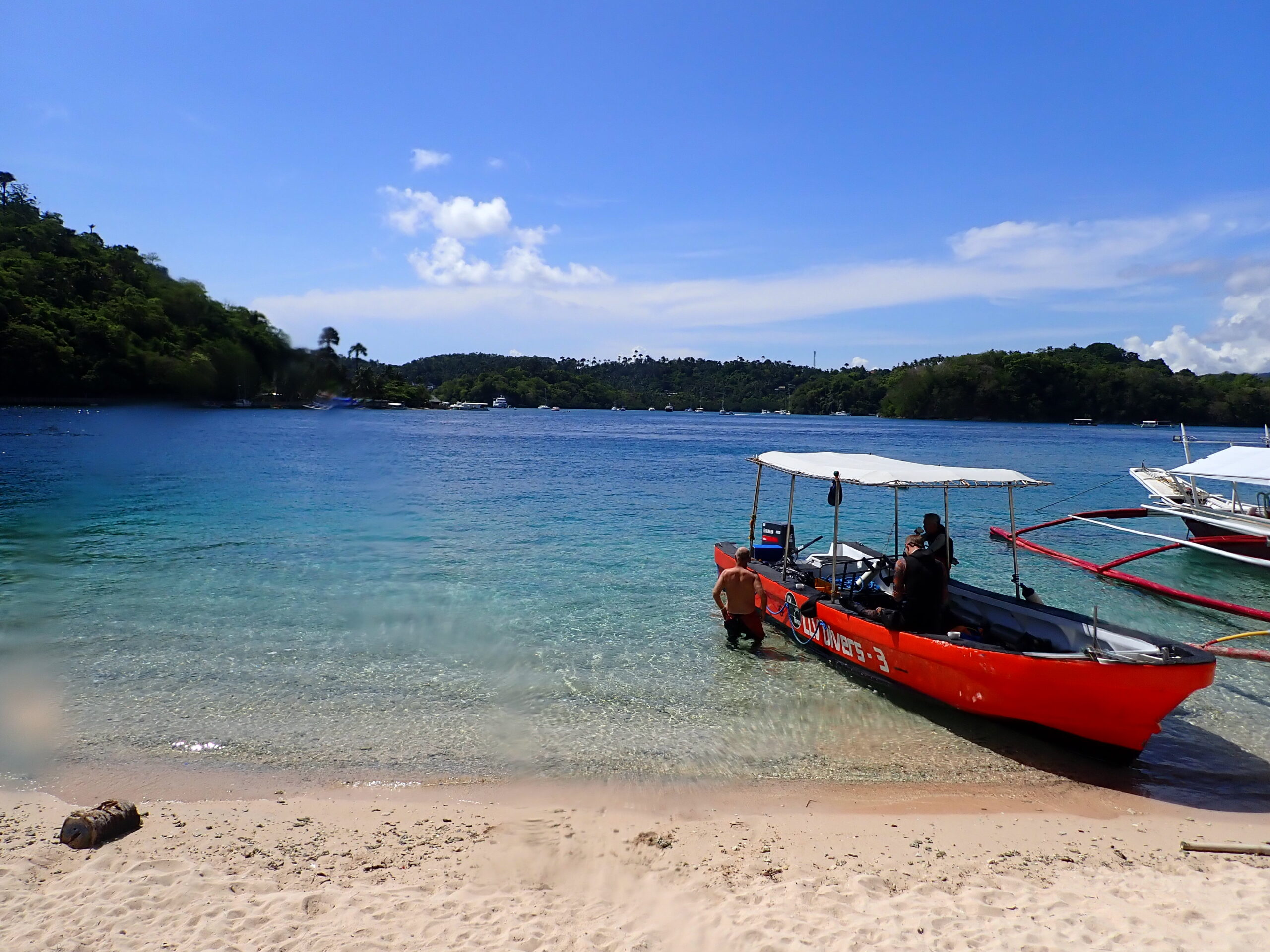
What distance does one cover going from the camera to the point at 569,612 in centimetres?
1231

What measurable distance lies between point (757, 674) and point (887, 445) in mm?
66256

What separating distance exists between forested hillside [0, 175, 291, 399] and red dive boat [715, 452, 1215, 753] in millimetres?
10540

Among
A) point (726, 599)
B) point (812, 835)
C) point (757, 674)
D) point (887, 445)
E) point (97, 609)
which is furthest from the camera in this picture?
point (887, 445)

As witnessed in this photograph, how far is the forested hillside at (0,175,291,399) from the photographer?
69.9ft

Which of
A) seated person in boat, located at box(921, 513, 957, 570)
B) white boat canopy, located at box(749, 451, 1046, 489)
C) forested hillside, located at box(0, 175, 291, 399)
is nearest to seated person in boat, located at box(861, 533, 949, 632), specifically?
seated person in boat, located at box(921, 513, 957, 570)

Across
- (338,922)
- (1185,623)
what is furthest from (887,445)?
(338,922)

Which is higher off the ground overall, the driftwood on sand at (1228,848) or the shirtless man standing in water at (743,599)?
the shirtless man standing in water at (743,599)

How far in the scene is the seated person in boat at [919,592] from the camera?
8.12m

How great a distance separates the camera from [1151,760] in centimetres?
727

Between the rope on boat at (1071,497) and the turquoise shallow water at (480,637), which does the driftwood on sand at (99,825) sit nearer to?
the turquoise shallow water at (480,637)

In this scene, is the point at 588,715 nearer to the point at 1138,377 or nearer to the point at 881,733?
the point at 881,733

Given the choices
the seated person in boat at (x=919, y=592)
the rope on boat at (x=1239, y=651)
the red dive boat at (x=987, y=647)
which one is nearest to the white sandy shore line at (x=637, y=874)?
the red dive boat at (x=987, y=647)

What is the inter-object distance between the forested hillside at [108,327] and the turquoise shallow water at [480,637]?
445 cm

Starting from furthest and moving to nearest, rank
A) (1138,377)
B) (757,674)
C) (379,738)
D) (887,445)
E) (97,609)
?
(1138,377) < (887,445) < (97,609) < (757,674) < (379,738)
